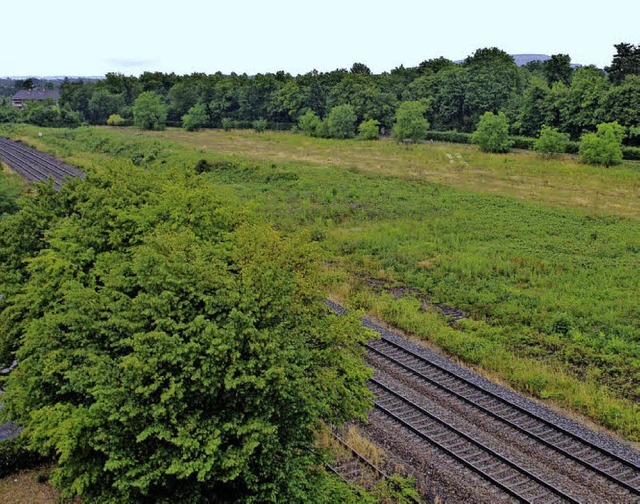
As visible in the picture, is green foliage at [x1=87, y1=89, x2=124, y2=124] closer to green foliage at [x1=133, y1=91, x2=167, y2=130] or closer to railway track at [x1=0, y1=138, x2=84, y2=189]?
green foliage at [x1=133, y1=91, x2=167, y2=130]

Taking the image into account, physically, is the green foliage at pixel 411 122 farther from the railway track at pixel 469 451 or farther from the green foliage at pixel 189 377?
the green foliage at pixel 189 377

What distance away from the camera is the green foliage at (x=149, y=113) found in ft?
378

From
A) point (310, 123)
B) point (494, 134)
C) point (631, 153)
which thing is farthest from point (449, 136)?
point (631, 153)

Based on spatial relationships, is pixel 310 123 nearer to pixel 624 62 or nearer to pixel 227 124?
pixel 227 124

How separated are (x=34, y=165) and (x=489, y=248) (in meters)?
57.8

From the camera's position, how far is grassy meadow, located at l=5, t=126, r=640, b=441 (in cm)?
2311

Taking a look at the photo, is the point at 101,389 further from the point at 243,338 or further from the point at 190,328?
the point at 243,338

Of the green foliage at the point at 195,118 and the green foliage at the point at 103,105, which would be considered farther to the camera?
the green foliage at the point at 103,105

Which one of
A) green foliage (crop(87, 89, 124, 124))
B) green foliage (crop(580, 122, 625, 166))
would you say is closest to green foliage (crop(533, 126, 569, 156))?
green foliage (crop(580, 122, 625, 166))

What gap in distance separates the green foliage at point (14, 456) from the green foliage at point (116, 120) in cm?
11818

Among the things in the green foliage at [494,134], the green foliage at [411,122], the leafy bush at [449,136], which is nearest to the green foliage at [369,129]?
the green foliage at [411,122]

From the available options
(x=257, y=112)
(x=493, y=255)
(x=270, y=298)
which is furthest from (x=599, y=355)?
(x=257, y=112)

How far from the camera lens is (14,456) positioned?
667 inches

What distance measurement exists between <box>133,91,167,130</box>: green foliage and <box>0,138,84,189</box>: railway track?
1180 inches
